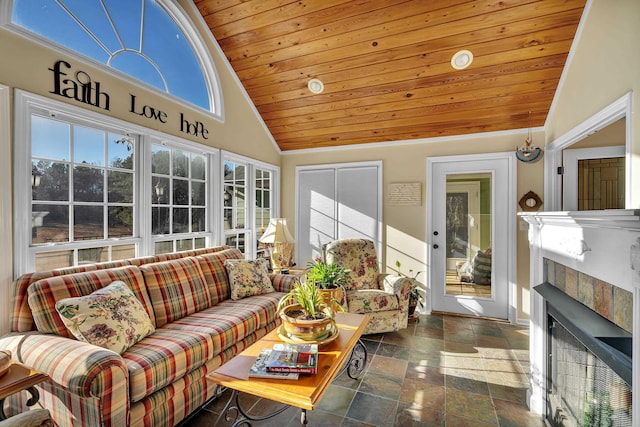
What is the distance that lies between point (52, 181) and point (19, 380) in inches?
51.4

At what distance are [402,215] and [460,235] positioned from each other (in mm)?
750

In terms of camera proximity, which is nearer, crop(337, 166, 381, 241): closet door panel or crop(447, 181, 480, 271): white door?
crop(447, 181, 480, 271): white door

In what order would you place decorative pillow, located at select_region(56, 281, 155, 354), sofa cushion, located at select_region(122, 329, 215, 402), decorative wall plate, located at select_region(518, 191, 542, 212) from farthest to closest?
decorative wall plate, located at select_region(518, 191, 542, 212)
decorative pillow, located at select_region(56, 281, 155, 354)
sofa cushion, located at select_region(122, 329, 215, 402)

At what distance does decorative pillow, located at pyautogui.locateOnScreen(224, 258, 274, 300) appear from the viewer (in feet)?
9.28

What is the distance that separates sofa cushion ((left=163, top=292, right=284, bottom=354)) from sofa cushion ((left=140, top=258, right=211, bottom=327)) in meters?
0.07

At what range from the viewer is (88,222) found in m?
2.27

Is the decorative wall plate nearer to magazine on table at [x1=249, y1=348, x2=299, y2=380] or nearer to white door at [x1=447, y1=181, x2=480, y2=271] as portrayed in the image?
white door at [x1=447, y1=181, x2=480, y2=271]

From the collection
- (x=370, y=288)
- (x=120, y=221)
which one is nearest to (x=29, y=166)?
(x=120, y=221)

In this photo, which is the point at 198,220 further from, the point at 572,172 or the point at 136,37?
the point at 572,172

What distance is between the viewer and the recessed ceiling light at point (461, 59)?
283cm

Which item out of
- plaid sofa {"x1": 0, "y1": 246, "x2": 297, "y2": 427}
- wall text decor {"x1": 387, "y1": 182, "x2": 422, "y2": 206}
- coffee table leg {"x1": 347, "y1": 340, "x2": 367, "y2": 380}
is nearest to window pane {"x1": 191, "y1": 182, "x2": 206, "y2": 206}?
plaid sofa {"x1": 0, "y1": 246, "x2": 297, "y2": 427}

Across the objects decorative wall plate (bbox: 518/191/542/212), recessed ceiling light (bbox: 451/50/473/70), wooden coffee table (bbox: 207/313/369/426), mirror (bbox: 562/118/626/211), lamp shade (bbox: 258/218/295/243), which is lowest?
wooden coffee table (bbox: 207/313/369/426)

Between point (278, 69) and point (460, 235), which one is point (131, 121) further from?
point (460, 235)

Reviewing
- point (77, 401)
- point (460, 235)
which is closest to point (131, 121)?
point (77, 401)
